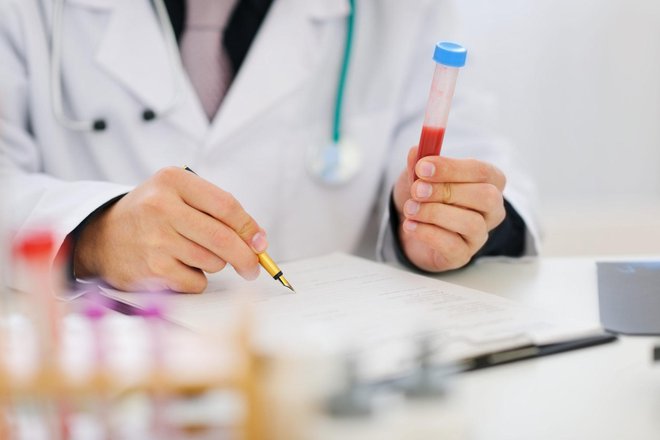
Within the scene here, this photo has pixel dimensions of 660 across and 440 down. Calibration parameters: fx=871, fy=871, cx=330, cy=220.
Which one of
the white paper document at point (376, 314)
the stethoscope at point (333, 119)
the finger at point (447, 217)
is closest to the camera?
the white paper document at point (376, 314)

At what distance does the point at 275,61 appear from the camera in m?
1.13

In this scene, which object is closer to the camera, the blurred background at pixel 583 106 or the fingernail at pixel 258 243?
the fingernail at pixel 258 243

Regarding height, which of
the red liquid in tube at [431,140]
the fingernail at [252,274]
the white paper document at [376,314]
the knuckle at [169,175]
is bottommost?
the white paper document at [376,314]

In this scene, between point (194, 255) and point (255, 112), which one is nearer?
point (194, 255)

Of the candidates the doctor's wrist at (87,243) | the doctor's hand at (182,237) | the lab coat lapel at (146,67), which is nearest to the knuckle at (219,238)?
the doctor's hand at (182,237)

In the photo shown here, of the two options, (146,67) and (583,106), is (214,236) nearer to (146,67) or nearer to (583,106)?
(146,67)

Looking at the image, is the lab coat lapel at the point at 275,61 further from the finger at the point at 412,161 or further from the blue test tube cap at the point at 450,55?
the blue test tube cap at the point at 450,55

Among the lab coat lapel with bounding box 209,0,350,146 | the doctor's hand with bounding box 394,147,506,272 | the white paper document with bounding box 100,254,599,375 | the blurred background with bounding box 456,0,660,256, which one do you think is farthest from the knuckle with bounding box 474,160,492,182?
the blurred background with bounding box 456,0,660,256

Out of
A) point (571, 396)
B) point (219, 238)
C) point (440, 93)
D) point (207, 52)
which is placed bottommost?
point (571, 396)

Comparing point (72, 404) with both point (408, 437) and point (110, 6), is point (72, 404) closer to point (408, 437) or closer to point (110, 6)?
point (408, 437)

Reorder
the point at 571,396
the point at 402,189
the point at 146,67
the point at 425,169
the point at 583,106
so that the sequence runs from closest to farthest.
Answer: the point at 571,396, the point at 425,169, the point at 402,189, the point at 146,67, the point at 583,106

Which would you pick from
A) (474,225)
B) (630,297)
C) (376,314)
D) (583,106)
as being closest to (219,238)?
(376,314)

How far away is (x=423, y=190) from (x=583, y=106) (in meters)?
1.14

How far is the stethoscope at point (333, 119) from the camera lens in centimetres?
107
